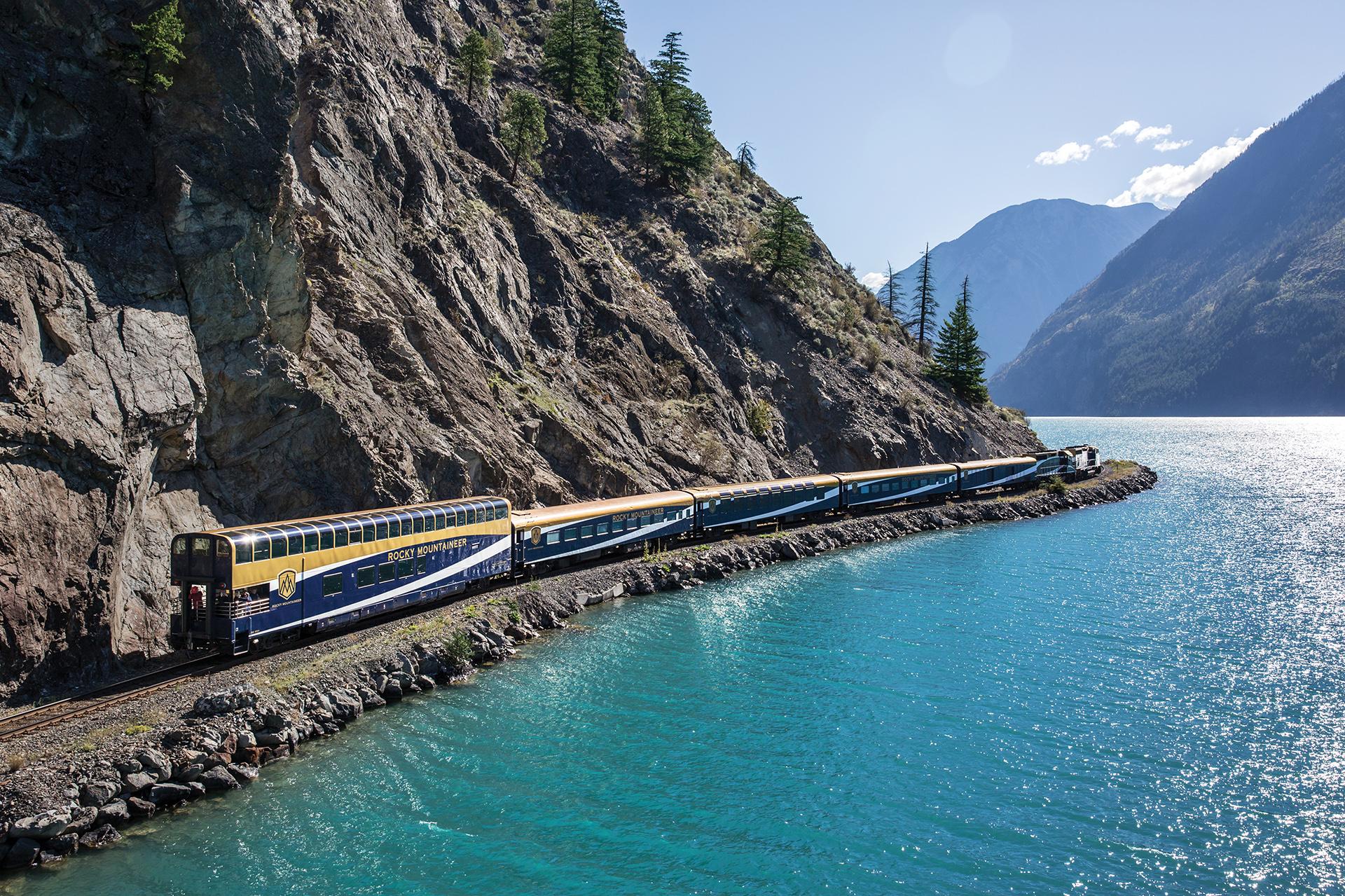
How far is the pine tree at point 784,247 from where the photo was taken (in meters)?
80.7

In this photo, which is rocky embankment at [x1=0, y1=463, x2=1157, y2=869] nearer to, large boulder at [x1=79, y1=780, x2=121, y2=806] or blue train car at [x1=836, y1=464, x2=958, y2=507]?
large boulder at [x1=79, y1=780, x2=121, y2=806]

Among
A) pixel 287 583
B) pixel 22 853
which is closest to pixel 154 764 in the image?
pixel 22 853

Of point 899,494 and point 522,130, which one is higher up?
point 522,130

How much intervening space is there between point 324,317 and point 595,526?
1725 centimetres

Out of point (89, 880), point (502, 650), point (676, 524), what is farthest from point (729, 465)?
point (89, 880)

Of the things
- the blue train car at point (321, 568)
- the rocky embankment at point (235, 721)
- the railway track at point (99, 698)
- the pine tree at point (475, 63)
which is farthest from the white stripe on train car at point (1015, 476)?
the railway track at point (99, 698)

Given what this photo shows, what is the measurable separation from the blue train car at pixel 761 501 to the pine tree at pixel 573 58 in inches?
1913

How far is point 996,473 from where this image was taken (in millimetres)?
81250

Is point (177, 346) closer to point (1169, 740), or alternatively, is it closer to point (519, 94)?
point (1169, 740)

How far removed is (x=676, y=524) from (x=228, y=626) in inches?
1114

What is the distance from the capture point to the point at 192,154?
3022cm

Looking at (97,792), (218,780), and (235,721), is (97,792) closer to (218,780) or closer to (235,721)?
(218,780)

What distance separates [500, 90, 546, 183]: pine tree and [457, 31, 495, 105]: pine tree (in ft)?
9.72

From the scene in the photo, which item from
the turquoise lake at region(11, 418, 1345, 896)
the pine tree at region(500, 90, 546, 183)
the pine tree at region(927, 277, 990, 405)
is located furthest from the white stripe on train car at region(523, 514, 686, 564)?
the pine tree at region(927, 277, 990, 405)
